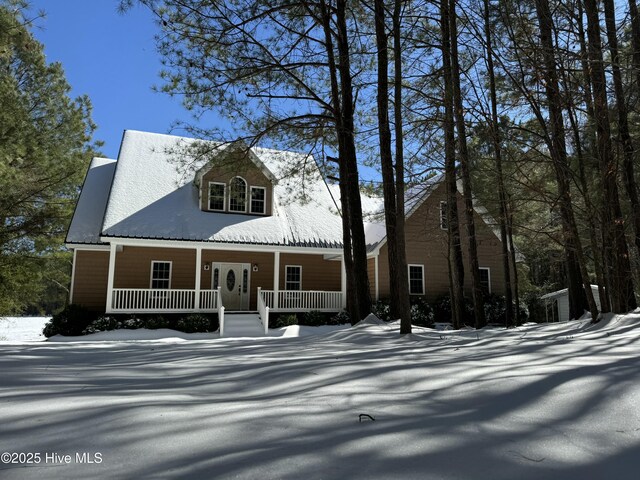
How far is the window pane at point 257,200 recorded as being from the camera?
60.0ft

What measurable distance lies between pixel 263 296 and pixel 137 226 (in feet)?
17.1

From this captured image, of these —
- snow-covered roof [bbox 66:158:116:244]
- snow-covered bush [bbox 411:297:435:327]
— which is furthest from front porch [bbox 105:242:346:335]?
snow-covered bush [bbox 411:297:435:327]

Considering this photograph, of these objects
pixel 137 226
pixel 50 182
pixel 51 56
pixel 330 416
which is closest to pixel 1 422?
pixel 330 416

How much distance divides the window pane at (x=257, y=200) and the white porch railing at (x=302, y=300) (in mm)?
3530

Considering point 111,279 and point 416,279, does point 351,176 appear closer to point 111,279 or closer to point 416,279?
point 111,279

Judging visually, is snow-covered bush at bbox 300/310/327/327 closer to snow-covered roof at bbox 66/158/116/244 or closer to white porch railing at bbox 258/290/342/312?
white porch railing at bbox 258/290/342/312

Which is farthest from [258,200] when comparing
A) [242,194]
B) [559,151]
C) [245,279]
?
[559,151]

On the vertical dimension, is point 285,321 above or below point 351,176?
below

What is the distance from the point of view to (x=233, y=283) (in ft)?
58.5

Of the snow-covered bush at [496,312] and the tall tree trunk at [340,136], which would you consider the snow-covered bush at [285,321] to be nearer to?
the tall tree trunk at [340,136]

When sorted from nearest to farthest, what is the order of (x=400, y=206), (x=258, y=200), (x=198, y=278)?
1. (x=400, y=206)
2. (x=198, y=278)
3. (x=258, y=200)

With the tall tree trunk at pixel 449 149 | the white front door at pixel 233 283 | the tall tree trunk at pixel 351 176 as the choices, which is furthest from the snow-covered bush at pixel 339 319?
the tall tree trunk at pixel 351 176

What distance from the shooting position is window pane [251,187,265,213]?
60.0ft

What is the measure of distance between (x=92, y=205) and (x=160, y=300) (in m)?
4.70
